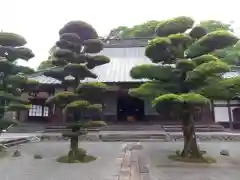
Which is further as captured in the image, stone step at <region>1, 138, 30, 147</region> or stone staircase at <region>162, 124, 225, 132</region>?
stone staircase at <region>162, 124, 225, 132</region>

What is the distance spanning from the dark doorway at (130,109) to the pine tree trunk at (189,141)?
11761mm

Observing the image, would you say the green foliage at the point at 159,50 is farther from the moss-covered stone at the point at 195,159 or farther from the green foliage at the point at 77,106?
the moss-covered stone at the point at 195,159

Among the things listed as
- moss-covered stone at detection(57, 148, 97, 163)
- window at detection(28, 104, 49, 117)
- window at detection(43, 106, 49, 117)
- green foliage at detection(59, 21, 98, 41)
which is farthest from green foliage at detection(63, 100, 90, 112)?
window at detection(43, 106, 49, 117)

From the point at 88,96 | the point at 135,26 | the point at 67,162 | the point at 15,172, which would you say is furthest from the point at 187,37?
the point at 135,26

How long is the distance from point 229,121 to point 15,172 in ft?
55.0

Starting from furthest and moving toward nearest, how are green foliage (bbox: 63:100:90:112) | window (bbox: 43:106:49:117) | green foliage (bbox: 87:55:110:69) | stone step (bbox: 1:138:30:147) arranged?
window (bbox: 43:106:49:117)
stone step (bbox: 1:138:30:147)
green foliage (bbox: 87:55:110:69)
green foliage (bbox: 63:100:90:112)

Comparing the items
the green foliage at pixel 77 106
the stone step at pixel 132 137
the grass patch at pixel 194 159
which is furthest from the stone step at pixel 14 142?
the grass patch at pixel 194 159

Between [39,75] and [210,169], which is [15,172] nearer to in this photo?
[210,169]

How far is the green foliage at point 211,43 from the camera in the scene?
8.42 metres

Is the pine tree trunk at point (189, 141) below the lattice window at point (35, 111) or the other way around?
below

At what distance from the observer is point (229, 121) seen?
19.3 m

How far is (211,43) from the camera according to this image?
8805 millimetres

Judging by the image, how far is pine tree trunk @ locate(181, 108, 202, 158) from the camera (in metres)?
9.15

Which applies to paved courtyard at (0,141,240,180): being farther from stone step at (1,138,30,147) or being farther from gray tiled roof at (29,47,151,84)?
gray tiled roof at (29,47,151,84)
